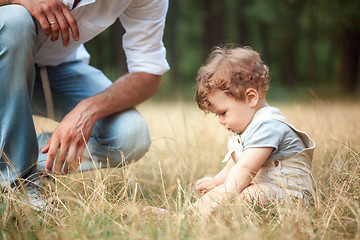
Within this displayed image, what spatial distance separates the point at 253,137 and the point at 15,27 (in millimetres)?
1229

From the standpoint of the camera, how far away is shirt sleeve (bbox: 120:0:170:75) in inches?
92.6

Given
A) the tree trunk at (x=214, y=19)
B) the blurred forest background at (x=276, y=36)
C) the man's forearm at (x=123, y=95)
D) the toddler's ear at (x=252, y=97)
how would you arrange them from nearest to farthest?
the toddler's ear at (x=252, y=97) → the man's forearm at (x=123, y=95) → the blurred forest background at (x=276, y=36) → the tree trunk at (x=214, y=19)

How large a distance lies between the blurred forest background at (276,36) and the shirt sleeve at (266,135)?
543 cm

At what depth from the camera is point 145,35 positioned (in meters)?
2.39

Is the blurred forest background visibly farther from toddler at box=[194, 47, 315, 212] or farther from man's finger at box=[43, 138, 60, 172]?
man's finger at box=[43, 138, 60, 172]

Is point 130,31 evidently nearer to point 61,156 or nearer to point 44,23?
point 44,23

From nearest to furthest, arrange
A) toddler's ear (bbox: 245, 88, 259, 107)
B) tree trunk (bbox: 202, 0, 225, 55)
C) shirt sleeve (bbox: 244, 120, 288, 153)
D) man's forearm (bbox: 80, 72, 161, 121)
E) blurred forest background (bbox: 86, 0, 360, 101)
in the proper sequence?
shirt sleeve (bbox: 244, 120, 288, 153) < toddler's ear (bbox: 245, 88, 259, 107) < man's forearm (bbox: 80, 72, 161, 121) < blurred forest background (bbox: 86, 0, 360, 101) < tree trunk (bbox: 202, 0, 225, 55)

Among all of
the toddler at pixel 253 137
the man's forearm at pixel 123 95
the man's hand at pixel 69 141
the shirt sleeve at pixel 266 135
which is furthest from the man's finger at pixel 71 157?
the shirt sleeve at pixel 266 135

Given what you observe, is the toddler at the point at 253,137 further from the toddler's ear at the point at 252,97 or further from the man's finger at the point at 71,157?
the man's finger at the point at 71,157

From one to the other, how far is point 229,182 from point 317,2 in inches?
466

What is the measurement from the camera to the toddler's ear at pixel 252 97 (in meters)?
1.80

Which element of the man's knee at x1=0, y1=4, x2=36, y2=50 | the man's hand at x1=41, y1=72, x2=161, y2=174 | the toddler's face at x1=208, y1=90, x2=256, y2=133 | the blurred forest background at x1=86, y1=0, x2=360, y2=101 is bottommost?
the blurred forest background at x1=86, y1=0, x2=360, y2=101

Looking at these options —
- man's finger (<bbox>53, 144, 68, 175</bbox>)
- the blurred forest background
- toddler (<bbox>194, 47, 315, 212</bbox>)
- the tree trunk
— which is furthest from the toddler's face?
the tree trunk

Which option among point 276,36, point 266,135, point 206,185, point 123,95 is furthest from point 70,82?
point 276,36
